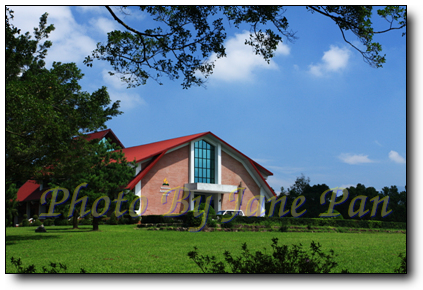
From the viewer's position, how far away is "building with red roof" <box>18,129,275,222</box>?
3325 centimetres

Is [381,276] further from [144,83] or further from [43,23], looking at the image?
[43,23]

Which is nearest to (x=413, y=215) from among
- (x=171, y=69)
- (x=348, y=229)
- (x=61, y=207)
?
(x=171, y=69)

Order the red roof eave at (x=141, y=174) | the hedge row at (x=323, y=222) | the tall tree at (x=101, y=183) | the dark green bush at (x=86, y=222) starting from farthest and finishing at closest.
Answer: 1. the red roof eave at (x=141, y=174)
2. the dark green bush at (x=86, y=222)
3. the hedge row at (x=323, y=222)
4. the tall tree at (x=101, y=183)

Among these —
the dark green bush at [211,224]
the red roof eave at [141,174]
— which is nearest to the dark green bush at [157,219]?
the dark green bush at [211,224]

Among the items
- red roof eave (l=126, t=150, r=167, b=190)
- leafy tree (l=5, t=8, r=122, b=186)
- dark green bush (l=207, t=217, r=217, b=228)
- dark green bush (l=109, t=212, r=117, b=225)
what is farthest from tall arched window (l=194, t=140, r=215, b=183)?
leafy tree (l=5, t=8, r=122, b=186)

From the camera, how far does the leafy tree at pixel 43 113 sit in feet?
38.8

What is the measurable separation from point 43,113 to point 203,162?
2511 centimetres

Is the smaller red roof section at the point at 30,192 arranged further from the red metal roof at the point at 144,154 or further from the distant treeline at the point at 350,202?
the distant treeline at the point at 350,202

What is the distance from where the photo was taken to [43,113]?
12.4 m

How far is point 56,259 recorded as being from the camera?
10.2 metres

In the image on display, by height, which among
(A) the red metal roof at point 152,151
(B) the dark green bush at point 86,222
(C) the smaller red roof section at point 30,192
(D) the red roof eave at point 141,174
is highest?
(A) the red metal roof at point 152,151

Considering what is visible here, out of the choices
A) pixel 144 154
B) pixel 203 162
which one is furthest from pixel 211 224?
pixel 203 162

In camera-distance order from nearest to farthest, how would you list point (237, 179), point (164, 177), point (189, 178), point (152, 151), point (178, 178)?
point (152, 151) → point (164, 177) → point (178, 178) → point (189, 178) → point (237, 179)

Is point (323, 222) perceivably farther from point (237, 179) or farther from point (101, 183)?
point (101, 183)
